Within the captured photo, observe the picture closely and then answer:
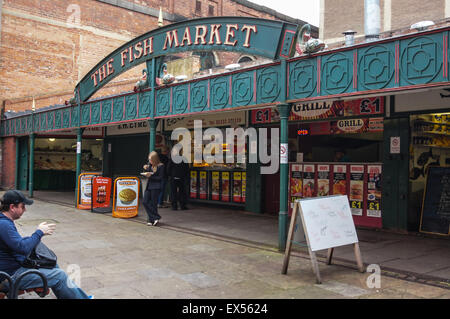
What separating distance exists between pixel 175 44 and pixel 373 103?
5.21m

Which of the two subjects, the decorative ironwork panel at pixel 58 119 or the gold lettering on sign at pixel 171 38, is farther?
the decorative ironwork panel at pixel 58 119

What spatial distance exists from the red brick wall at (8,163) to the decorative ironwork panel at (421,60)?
21.1 m

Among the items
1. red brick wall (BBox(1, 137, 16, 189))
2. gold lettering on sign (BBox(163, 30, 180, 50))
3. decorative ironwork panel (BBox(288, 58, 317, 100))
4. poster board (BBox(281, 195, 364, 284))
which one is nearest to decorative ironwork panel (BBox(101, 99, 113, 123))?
gold lettering on sign (BBox(163, 30, 180, 50))

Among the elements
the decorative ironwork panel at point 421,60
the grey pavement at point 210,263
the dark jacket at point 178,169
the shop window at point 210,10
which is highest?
the shop window at point 210,10

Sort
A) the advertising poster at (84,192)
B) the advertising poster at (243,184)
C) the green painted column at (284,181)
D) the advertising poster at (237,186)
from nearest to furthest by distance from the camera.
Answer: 1. the green painted column at (284,181)
2. the advertising poster at (243,184)
3. the advertising poster at (237,186)
4. the advertising poster at (84,192)

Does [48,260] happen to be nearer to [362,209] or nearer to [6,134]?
[362,209]

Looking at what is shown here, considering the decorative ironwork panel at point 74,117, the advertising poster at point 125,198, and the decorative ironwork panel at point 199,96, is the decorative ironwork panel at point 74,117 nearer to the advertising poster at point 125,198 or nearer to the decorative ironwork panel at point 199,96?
the advertising poster at point 125,198

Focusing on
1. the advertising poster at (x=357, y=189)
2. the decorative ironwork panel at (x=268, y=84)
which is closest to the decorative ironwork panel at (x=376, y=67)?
the decorative ironwork panel at (x=268, y=84)

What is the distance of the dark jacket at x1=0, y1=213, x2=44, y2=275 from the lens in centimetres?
395

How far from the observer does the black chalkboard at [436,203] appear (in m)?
9.01

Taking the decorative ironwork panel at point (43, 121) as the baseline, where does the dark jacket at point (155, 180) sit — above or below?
below

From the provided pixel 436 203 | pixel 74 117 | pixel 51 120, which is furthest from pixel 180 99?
pixel 51 120

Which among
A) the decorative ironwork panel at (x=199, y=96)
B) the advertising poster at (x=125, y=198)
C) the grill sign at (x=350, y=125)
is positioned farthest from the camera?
the advertising poster at (x=125, y=198)
